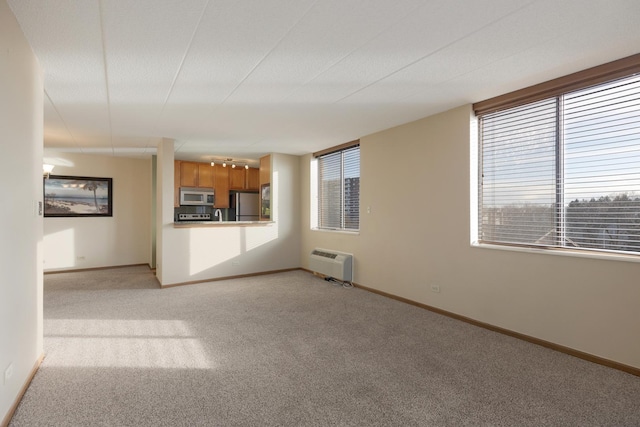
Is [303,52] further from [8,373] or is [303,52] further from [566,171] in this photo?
[8,373]

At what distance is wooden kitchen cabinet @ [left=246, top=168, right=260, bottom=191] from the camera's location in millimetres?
7992

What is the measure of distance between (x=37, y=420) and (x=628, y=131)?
4603 mm

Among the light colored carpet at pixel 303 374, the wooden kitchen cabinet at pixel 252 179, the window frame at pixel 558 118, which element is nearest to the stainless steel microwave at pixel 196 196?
the wooden kitchen cabinet at pixel 252 179

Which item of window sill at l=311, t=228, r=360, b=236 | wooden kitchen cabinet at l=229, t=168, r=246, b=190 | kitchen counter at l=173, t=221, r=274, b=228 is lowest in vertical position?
window sill at l=311, t=228, r=360, b=236

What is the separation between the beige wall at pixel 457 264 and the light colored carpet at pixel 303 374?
0.24 m

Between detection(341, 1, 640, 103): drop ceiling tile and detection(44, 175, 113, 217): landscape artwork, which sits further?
detection(44, 175, 113, 217): landscape artwork

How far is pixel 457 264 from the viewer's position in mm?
3752

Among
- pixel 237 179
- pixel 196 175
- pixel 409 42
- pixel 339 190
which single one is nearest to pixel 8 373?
pixel 409 42

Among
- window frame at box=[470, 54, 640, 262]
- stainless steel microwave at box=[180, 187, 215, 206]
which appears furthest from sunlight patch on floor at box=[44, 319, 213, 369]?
stainless steel microwave at box=[180, 187, 215, 206]

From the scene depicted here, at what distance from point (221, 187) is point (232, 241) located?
6.86 feet

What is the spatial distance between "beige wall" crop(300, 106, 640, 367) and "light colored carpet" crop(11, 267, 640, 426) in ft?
0.79

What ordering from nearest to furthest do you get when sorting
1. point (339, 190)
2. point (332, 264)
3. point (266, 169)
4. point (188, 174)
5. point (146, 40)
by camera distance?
point (146, 40), point (332, 264), point (339, 190), point (266, 169), point (188, 174)

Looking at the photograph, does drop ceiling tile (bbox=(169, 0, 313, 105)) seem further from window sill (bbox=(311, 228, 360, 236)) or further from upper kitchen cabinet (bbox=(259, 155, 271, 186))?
upper kitchen cabinet (bbox=(259, 155, 271, 186))

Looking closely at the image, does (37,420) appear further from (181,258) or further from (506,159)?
(506,159)
